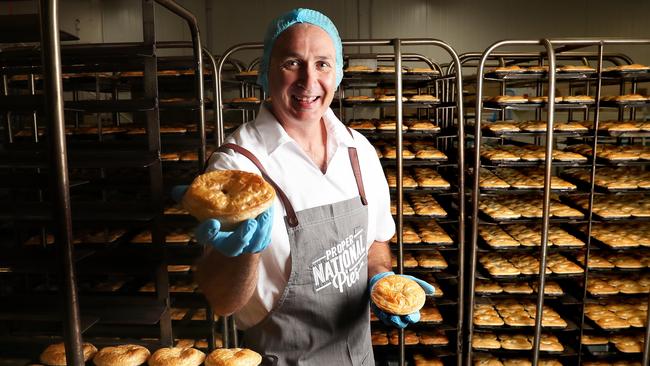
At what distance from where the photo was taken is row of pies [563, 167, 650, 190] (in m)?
3.31

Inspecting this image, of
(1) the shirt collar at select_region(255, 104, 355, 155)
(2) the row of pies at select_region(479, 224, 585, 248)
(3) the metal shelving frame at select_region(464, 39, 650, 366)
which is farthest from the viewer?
(2) the row of pies at select_region(479, 224, 585, 248)

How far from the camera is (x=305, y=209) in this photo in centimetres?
152

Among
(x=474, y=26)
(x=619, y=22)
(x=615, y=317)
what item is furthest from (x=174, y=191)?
(x=619, y=22)

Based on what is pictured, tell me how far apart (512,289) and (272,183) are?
268 centimetres

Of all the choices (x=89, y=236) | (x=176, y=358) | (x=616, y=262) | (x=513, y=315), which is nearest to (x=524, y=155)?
(x=616, y=262)

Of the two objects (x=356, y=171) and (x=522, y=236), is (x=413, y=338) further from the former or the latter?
(x=356, y=171)

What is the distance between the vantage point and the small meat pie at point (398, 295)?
5.05 feet

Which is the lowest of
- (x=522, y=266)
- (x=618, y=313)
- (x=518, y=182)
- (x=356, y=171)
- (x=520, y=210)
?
(x=618, y=313)

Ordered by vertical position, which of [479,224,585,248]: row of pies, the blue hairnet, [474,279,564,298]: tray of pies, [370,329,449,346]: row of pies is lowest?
[370,329,449,346]: row of pies

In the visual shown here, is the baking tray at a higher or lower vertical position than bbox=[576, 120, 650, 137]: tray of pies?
higher

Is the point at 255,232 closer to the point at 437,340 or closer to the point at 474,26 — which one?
the point at 437,340

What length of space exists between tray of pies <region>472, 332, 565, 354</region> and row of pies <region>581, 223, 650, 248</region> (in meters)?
0.84

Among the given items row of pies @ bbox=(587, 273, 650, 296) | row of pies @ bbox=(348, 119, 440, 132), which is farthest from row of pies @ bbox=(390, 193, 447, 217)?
row of pies @ bbox=(587, 273, 650, 296)

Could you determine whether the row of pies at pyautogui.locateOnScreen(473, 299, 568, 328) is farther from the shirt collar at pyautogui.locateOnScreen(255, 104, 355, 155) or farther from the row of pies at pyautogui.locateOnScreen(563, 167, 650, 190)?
the shirt collar at pyautogui.locateOnScreen(255, 104, 355, 155)
